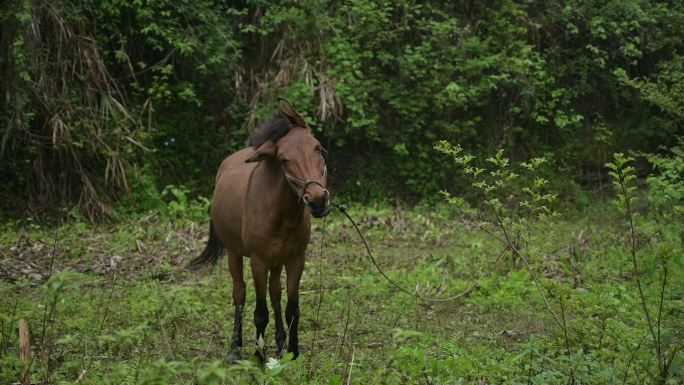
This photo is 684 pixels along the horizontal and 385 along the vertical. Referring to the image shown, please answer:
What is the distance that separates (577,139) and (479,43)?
295 centimetres

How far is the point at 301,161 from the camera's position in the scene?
462 cm

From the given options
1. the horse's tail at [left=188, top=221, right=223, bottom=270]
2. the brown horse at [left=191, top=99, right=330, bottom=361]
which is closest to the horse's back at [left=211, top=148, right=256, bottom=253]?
the brown horse at [left=191, top=99, right=330, bottom=361]

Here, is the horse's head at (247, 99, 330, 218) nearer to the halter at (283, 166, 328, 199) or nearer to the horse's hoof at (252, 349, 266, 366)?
the halter at (283, 166, 328, 199)

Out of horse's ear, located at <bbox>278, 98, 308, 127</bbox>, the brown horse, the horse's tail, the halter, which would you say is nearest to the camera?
the halter

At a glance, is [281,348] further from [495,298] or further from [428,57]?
[428,57]

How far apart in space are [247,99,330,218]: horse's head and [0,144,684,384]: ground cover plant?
0.74 m

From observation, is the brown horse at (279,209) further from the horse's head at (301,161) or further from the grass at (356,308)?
the grass at (356,308)

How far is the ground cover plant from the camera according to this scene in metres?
3.76

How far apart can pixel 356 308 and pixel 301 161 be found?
2513 mm

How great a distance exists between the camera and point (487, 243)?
980 cm

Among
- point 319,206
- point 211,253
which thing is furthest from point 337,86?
point 319,206

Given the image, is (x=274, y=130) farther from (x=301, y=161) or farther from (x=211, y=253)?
(x=211, y=253)

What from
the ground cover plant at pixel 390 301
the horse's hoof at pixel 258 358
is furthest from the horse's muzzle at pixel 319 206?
the horse's hoof at pixel 258 358

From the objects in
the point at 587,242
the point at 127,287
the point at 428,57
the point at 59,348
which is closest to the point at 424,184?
the point at 428,57
